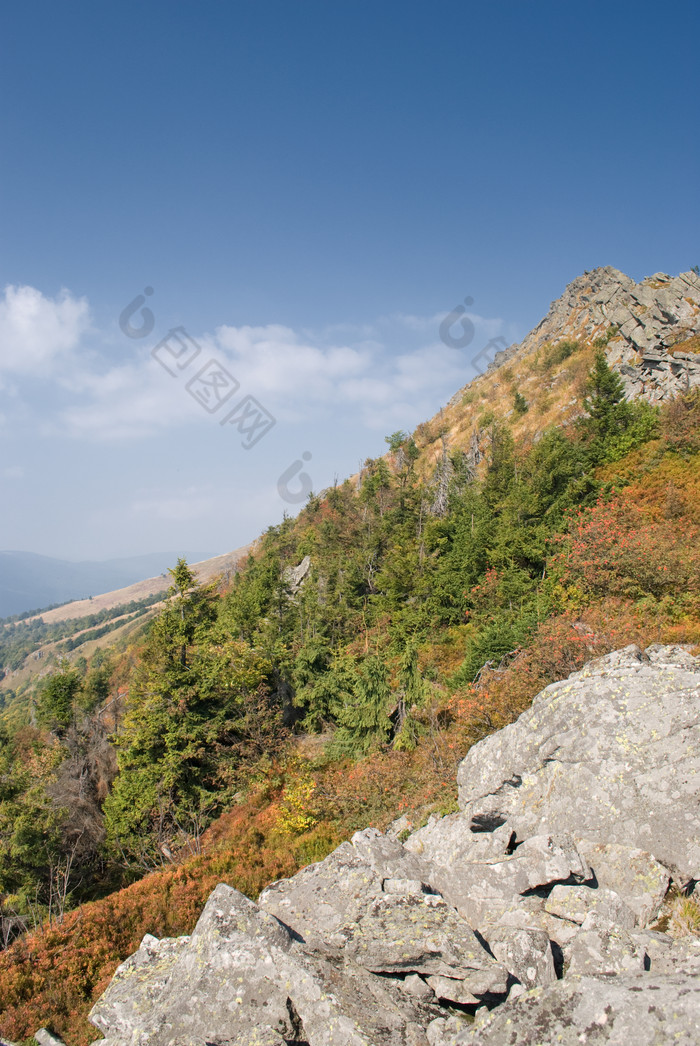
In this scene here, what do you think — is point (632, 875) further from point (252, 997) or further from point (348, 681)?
point (348, 681)

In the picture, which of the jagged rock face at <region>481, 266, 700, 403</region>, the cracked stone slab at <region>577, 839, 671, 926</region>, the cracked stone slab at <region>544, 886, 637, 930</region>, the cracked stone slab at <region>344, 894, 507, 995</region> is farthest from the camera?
the jagged rock face at <region>481, 266, 700, 403</region>

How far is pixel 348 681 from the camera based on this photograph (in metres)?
22.9

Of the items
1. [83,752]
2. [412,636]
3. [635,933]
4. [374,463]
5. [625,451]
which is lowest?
[83,752]

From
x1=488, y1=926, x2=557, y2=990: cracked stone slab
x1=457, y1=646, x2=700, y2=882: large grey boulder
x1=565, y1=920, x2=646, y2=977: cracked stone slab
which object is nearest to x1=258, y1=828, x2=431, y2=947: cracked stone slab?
x1=457, y1=646, x2=700, y2=882: large grey boulder

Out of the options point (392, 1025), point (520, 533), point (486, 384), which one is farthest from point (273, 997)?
point (486, 384)

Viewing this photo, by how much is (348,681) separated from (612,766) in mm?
16847

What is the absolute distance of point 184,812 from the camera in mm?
18672

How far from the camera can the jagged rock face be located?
30.5 meters

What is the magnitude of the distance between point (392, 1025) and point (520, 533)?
21128 mm

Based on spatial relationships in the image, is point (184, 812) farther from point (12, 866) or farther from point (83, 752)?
point (83, 752)

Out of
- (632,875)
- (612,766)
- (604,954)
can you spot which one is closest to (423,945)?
(604,954)

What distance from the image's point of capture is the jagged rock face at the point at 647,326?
100ft

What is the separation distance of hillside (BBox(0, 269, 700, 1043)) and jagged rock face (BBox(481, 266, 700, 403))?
265 millimetres

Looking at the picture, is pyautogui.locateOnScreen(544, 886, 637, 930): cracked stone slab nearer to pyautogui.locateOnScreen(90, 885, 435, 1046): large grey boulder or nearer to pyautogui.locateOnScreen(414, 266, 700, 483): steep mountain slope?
pyautogui.locateOnScreen(90, 885, 435, 1046): large grey boulder
